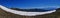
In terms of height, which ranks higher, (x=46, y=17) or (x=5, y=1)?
(x=5, y=1)

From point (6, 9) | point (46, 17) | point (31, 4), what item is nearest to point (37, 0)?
point (31, 4)

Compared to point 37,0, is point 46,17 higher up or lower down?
lower down

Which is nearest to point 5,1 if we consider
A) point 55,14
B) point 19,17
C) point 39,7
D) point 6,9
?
point 6,9

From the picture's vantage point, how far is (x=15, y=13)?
888mm

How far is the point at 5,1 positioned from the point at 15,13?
0.15m

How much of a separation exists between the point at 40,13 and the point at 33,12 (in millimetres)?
63

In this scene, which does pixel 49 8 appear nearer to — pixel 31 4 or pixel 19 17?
pixel 31 4

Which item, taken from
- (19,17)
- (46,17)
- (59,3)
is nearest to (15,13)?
Answer: (19,17)

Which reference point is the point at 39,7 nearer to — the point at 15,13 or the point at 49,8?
the point at 49,8

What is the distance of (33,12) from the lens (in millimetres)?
880

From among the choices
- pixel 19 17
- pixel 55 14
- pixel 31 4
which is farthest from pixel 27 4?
pixel 55 14

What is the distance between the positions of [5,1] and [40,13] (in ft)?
1.12

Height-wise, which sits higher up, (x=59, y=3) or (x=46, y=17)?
(x=59, y=3)

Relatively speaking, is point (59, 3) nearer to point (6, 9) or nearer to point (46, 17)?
point (46, 17)
